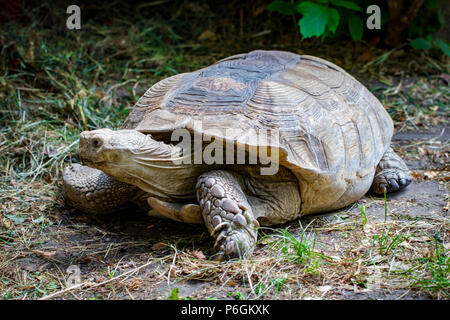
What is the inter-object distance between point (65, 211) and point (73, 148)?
2.74 feet

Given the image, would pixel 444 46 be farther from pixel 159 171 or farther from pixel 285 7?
pixel 159 171

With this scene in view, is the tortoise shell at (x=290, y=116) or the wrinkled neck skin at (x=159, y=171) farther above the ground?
the tortoise shell at (x=290, y=116)

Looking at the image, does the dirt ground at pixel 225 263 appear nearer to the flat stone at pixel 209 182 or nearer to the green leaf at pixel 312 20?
the flat stone at pixel 209 182

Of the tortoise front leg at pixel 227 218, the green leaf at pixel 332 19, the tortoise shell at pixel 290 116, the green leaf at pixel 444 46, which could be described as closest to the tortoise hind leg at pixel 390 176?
the tortoise shell at pixel 290 116

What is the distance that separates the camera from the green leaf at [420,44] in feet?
19.6

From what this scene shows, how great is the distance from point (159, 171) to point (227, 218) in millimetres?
558

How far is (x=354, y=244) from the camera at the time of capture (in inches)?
121

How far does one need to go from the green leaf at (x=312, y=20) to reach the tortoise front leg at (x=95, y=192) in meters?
2.48

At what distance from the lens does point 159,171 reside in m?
3.10

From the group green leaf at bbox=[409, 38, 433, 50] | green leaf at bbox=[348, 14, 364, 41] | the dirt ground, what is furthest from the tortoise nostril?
green leaf at bbox=[409, 38, 433, 50]

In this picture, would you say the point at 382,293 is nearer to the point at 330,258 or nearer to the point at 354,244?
the point at 330,258
